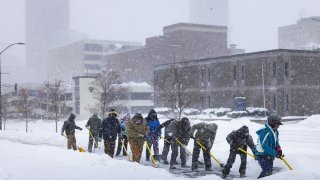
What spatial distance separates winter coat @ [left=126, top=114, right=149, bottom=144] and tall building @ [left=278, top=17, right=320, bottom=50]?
12796cm

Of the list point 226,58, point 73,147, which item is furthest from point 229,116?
point 73,147

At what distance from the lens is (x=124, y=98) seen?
8331cm

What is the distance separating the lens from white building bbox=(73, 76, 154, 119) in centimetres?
7494

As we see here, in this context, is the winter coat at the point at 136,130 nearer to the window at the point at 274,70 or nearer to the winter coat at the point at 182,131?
the winter coat at the point at 182,131

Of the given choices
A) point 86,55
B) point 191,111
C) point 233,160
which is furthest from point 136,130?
point 86,55

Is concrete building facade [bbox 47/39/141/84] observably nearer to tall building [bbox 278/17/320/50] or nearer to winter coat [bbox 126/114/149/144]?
tall building [bbox 278/17/320/50]

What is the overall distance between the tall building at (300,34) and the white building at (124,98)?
6694cm

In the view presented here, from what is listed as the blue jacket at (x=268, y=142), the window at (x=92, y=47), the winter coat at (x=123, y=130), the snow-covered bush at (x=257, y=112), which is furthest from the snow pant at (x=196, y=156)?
the window at (x=92, y=47)

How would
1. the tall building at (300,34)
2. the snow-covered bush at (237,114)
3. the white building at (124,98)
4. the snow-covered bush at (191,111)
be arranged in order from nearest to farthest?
the snow-covered bush at (237,114), the snow-covered bush at (191,111), the white building at (124,98), the tall building at (300,34)

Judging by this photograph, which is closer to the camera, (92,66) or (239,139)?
(239,139)

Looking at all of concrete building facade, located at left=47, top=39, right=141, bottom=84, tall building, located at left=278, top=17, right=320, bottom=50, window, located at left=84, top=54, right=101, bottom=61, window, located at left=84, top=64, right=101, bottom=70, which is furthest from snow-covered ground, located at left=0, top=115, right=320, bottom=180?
window, located at left=84, top=54, right=101, bottom=61

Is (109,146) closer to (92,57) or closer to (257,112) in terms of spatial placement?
(257,112)

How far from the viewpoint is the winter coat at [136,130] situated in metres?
15.4

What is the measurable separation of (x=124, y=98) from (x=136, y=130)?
68.1 m
